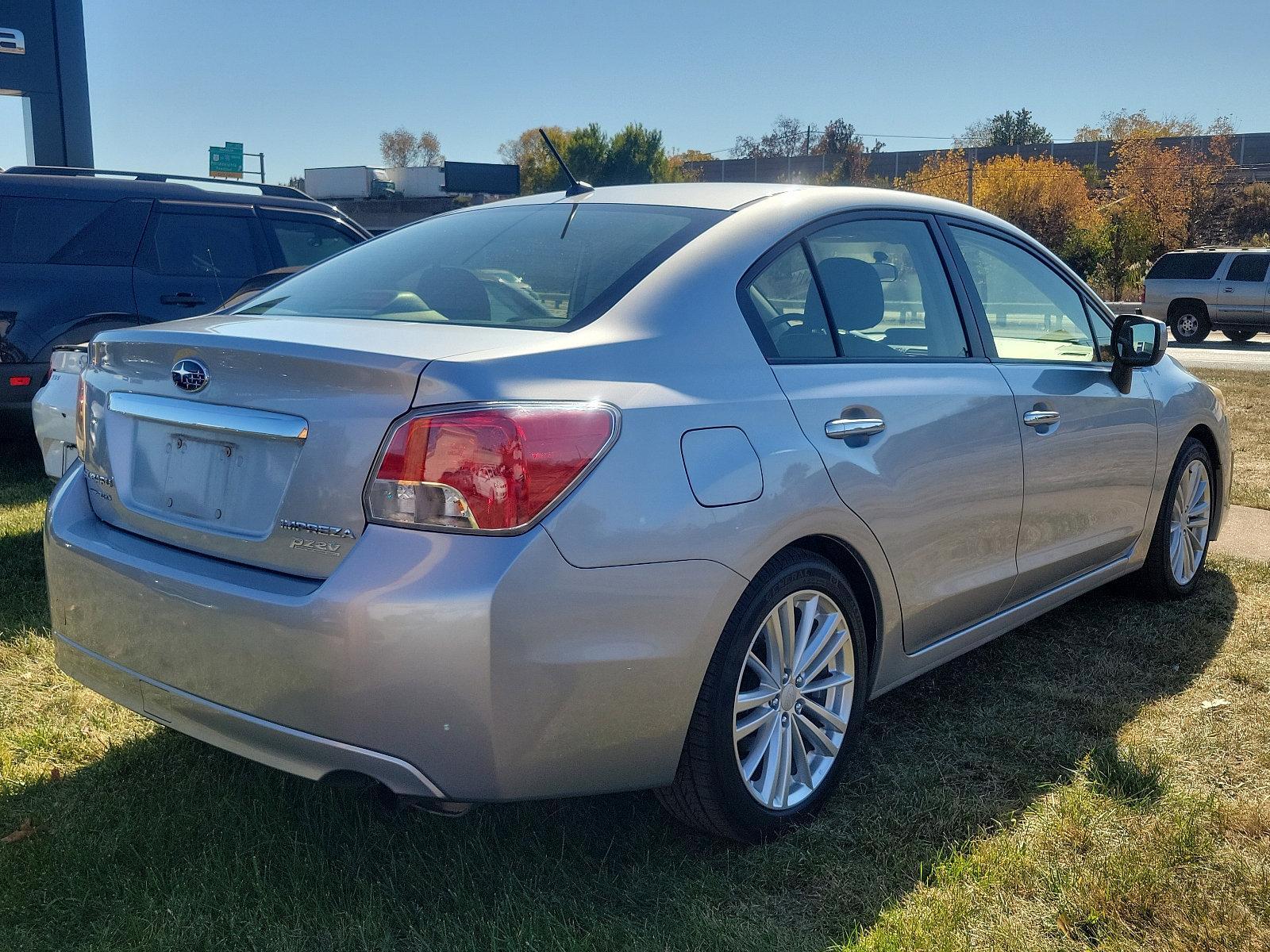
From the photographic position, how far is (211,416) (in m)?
2.46

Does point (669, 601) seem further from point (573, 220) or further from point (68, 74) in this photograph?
point (68, 74)

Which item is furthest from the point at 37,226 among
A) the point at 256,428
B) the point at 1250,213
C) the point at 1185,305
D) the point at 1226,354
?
the point at 1250,213

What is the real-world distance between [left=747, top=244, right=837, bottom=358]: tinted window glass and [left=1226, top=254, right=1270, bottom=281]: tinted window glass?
22973mm

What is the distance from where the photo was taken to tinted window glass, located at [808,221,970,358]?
3205 millimetres

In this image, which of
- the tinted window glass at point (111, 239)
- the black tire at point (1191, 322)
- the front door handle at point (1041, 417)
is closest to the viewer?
the front door handle at point (1041, 417)

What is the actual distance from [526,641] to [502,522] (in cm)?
23

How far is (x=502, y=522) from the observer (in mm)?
2211

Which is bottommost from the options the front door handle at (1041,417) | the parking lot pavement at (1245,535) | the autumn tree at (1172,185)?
the parking lot pavement at (1245,535)

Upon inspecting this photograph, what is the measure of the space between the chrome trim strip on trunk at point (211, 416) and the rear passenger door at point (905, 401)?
1135mm

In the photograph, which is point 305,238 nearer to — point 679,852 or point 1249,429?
point 679,852

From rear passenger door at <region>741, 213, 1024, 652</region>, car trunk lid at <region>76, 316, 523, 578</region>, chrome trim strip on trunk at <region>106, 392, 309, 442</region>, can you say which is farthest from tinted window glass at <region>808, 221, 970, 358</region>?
chrome trim strip on trunk at <region>106, 392, 309, 442</region>

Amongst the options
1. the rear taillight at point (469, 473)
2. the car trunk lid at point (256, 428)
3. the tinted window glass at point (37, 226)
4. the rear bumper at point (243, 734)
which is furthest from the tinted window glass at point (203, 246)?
the rear taillight at point (469, 473)

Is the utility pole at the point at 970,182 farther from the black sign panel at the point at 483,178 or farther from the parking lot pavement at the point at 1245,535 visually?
the parking lot pavement at the point at 1245,535

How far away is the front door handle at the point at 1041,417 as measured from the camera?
11.9 feet
